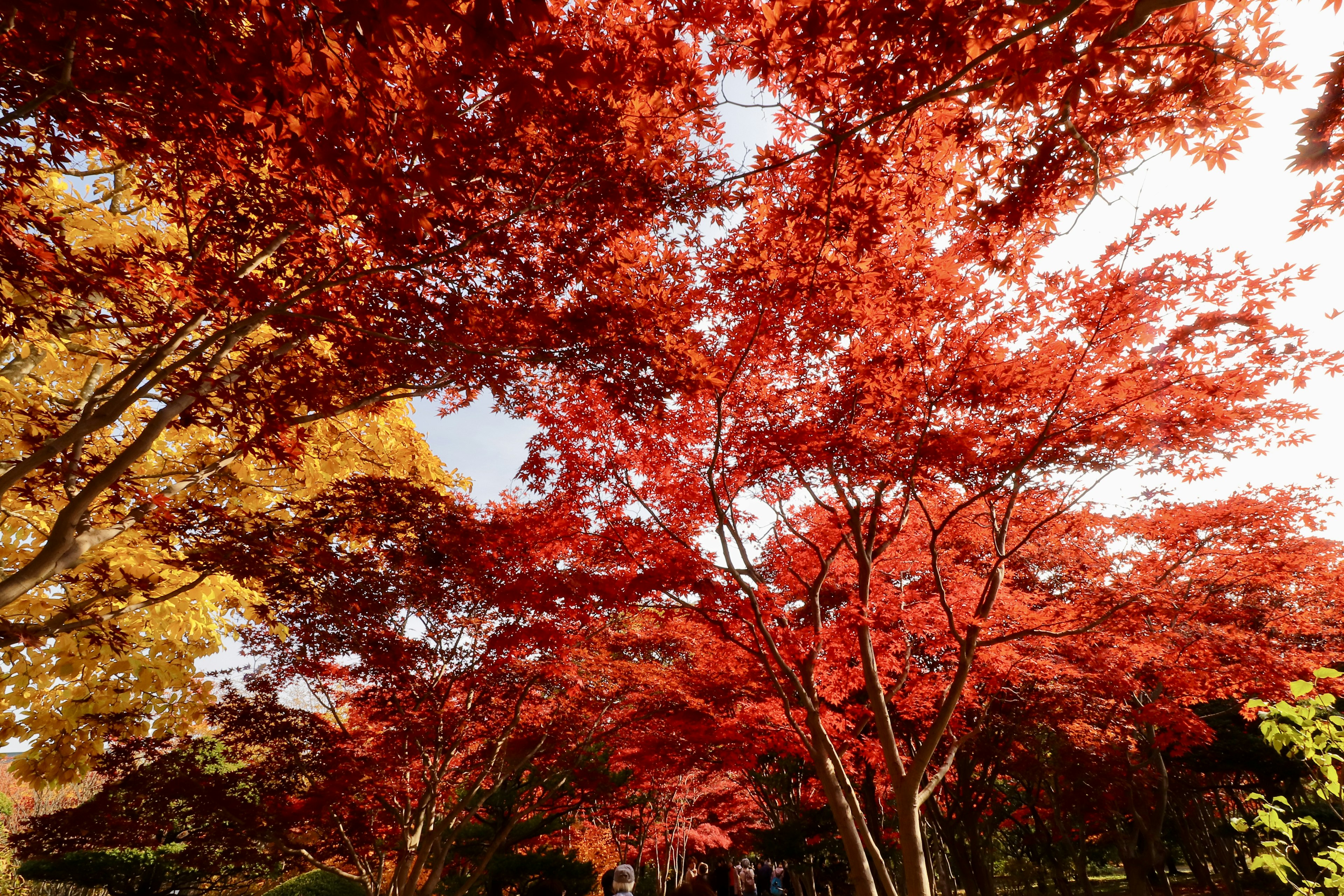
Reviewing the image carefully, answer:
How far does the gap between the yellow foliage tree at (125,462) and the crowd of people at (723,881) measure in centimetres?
457

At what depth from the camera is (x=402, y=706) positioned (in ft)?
27.2

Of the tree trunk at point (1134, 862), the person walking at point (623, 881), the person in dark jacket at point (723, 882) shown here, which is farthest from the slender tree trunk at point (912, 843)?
the tree trunk at point (1134, 862)

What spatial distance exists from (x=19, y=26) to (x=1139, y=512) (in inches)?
570

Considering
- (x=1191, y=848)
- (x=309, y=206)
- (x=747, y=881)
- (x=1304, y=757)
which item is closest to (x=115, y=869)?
(x=747, y=881)

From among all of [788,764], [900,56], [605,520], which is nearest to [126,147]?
[900,56]

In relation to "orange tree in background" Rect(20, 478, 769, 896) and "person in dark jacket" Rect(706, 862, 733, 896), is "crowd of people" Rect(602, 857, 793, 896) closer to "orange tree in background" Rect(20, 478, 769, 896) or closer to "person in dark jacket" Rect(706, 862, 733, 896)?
"person in dark jacket" Rect(706, 862, 733, 896)

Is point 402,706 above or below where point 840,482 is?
below

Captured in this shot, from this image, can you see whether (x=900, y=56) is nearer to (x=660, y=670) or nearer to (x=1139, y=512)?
(x=660, y=670)

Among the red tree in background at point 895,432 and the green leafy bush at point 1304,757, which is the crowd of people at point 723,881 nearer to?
the red tree in background at point 895,432

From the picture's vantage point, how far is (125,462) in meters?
3.86

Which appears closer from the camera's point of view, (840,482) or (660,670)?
(840,482)

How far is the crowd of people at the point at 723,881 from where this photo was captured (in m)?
5.43

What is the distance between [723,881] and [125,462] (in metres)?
11.6

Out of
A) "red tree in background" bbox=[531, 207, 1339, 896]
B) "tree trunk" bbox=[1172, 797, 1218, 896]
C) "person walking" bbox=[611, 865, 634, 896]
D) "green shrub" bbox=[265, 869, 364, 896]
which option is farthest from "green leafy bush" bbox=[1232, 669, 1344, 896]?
"tree trunk" bbox=[1172, 797, 1218, 896]
